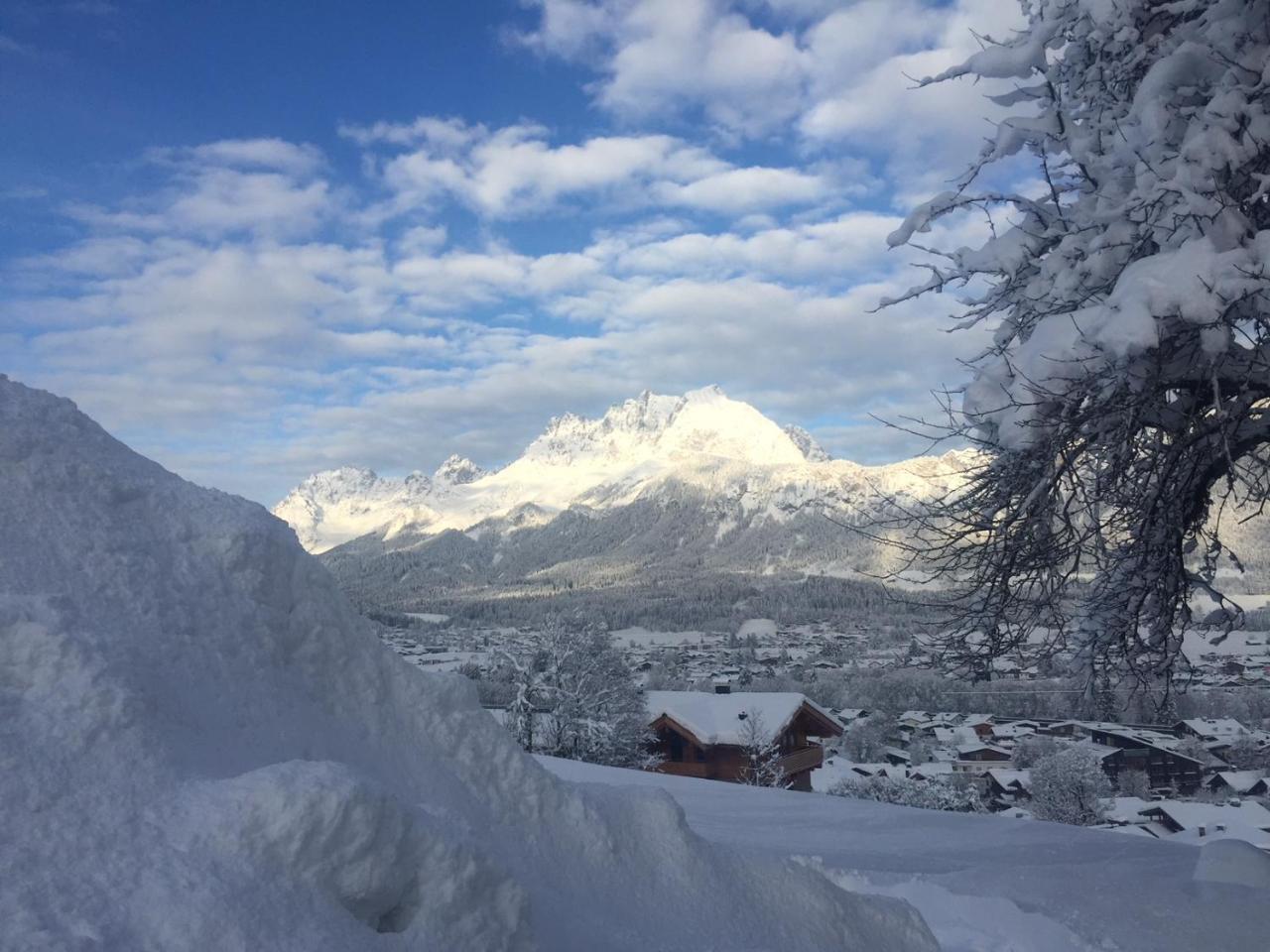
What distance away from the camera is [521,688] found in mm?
19938

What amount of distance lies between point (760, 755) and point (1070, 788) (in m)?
7.40

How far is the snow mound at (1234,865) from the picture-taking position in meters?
4.68

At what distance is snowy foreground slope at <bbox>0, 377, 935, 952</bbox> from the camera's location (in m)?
2.01

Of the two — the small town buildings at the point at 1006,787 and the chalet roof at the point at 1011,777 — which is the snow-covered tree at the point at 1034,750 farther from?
the small town buildings at the point at 1006,787

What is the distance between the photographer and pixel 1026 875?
5.10 meters

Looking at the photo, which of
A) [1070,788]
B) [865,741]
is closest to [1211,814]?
[1070,788]

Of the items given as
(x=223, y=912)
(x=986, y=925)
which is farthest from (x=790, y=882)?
(x=223, y=912)

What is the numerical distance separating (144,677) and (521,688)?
18.0m

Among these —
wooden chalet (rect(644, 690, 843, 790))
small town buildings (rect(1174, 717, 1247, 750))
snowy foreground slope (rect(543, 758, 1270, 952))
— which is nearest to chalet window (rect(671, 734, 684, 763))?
wooden chalet (rect(644, 690, 843, 790))

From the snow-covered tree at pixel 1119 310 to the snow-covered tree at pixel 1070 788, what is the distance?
15.3 meters

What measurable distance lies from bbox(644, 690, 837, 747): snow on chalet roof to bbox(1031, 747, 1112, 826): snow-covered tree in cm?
560

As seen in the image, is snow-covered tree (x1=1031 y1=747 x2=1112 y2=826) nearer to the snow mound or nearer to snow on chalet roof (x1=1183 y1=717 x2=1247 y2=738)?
snow on chalet roof (x1=1183 y1=717 x2=1247 y2=738)

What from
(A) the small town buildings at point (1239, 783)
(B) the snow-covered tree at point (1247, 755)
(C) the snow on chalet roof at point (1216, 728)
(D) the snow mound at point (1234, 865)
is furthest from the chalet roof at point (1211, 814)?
(D) the snow mound at point (1234, 865)

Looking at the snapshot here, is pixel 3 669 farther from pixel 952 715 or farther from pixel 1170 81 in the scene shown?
pixel 952 715
